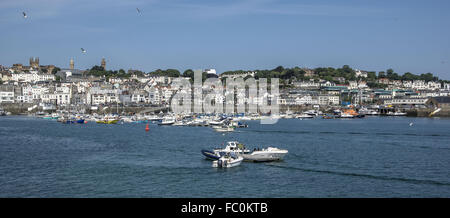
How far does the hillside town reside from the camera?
8438cm

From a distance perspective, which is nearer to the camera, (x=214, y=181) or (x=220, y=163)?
(x=214, y=181)

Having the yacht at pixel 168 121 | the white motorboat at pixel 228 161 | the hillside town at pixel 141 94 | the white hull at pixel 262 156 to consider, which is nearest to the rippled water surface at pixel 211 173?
the white motorboat at pixel 228 161

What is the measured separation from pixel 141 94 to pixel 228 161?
78153 millimetres

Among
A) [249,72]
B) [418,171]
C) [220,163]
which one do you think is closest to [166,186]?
[220,163]

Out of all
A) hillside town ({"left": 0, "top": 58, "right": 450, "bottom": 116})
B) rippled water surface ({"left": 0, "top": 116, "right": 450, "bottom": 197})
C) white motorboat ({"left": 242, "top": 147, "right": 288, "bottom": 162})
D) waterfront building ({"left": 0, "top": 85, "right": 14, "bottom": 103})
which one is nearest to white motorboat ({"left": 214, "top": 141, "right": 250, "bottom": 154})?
white motorboat ({"left": 242, "top": 147, "right": 288, "bottom": 162})

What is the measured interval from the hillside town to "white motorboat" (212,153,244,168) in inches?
2348

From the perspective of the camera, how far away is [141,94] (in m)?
93.9

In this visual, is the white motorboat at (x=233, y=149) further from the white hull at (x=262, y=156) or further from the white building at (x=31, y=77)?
the white building at (x=31, y=77)

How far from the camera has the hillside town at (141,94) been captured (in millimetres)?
84375

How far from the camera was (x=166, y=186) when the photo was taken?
1451 centimetres

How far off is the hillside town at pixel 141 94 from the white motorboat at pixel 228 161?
196 ft

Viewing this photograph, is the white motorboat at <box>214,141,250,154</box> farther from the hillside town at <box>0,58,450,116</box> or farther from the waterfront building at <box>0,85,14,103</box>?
the waterfront building at <box>0,85,14,103</box>

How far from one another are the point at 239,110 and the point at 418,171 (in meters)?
62.0
